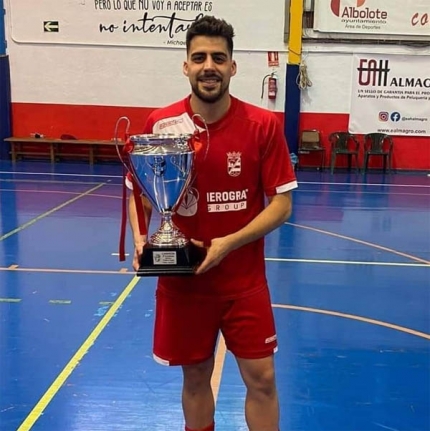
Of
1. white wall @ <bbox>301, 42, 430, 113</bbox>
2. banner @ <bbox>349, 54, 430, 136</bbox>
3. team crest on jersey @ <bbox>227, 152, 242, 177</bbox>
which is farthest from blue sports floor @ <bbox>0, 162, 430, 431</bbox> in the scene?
white wall @ <bbox>301, 42, 430, 113</bbox>

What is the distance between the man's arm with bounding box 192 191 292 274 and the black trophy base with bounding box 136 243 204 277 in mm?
47

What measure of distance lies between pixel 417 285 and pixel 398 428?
8.46ft

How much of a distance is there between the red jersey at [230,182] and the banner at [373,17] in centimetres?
1142

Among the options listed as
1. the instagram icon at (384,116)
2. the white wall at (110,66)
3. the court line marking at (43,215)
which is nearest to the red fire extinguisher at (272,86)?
the white wall at (110,66)

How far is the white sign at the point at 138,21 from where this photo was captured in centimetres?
1315

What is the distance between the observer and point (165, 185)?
2.44 meters

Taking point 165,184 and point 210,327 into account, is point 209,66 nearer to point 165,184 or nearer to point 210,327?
point 165,184

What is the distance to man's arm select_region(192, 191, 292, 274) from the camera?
7.54ft

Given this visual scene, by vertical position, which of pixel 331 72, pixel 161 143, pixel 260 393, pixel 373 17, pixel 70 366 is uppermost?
pixel 373 17

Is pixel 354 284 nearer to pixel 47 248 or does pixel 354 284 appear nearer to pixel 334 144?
pixel 47 248

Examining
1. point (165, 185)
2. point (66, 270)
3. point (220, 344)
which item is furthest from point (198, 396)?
point (66, 270)

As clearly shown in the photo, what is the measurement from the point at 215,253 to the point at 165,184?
36cm

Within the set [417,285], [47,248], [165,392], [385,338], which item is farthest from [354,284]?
[47,248]

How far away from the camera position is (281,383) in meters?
3.62
